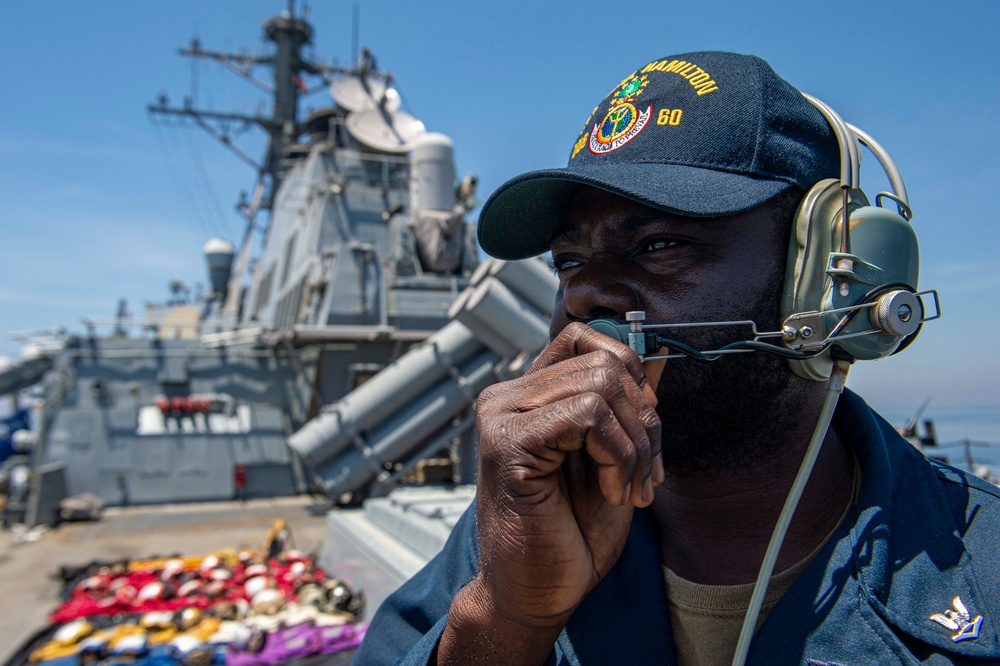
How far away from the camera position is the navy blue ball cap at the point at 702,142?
972 millimetres

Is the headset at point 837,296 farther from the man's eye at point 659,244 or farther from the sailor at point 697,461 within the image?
the man's eye at point 659,244

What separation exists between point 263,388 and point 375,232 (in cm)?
314

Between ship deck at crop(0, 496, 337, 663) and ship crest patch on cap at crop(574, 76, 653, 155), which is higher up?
ship crest patch on cap at crop(574, 76, 653, 155)

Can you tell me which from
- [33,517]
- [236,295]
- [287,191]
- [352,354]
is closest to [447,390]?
[352,354]

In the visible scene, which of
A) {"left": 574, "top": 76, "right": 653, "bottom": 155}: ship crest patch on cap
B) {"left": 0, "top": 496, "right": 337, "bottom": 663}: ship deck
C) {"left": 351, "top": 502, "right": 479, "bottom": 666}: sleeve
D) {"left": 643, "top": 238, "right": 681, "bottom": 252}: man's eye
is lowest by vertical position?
{"left": 0, "top": 496, "right": 337, "bottom": 663}: ship deck

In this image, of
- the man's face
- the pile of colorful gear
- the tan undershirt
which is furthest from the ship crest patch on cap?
the pile of colorful gear

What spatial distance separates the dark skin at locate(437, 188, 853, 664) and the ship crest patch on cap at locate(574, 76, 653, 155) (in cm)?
10

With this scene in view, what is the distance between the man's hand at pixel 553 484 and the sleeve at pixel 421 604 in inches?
11.1

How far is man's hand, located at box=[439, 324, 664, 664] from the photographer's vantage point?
2.38 ft

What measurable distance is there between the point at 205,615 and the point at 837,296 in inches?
201

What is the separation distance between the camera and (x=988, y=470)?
450cm

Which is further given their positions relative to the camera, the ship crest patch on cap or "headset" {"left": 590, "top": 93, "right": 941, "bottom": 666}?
the ship crest patch on cap

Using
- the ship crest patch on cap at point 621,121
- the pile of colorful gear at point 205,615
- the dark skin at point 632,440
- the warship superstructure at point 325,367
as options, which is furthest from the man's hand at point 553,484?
the warship superstructure at point 325,367

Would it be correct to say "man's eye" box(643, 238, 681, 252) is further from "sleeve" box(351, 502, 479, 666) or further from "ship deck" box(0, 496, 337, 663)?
"ship deck" box(0, 496, 337, 663)
